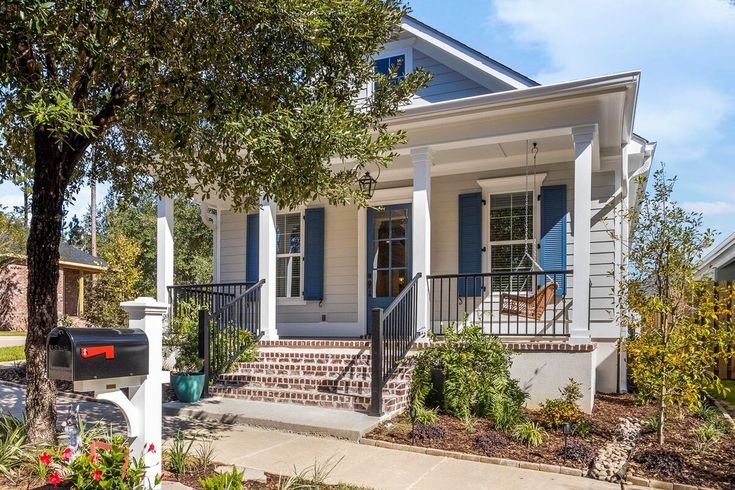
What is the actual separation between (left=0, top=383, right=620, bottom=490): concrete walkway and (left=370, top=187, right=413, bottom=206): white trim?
4.82 meters

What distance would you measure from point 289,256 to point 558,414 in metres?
6.14

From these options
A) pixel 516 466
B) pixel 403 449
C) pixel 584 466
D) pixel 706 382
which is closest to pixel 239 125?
pixel 403 449

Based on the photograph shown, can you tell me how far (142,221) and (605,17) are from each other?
23477mm

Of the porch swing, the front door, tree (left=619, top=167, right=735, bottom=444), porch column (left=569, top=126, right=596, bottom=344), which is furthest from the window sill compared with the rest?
tree (left=619, top=167, right=735, bottom=444)

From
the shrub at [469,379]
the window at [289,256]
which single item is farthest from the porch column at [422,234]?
the window at [289,256]

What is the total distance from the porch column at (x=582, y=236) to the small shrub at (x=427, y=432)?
2146mm

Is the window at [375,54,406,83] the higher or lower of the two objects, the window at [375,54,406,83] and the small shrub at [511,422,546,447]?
the higher

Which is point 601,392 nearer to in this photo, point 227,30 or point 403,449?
point 403,449

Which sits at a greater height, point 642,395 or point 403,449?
point 642,395

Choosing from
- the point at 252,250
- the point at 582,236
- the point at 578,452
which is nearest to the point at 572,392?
the point at 578,452

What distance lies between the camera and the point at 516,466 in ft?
15.3

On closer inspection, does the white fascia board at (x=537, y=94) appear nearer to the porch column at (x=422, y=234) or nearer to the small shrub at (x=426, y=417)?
the porch column at (x=422, y=234)

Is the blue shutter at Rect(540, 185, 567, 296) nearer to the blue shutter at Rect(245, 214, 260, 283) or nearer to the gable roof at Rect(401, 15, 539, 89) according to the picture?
the gable roof at Rect(401, 15, 539, 89)

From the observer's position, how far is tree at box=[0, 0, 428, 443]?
13.3 ft
